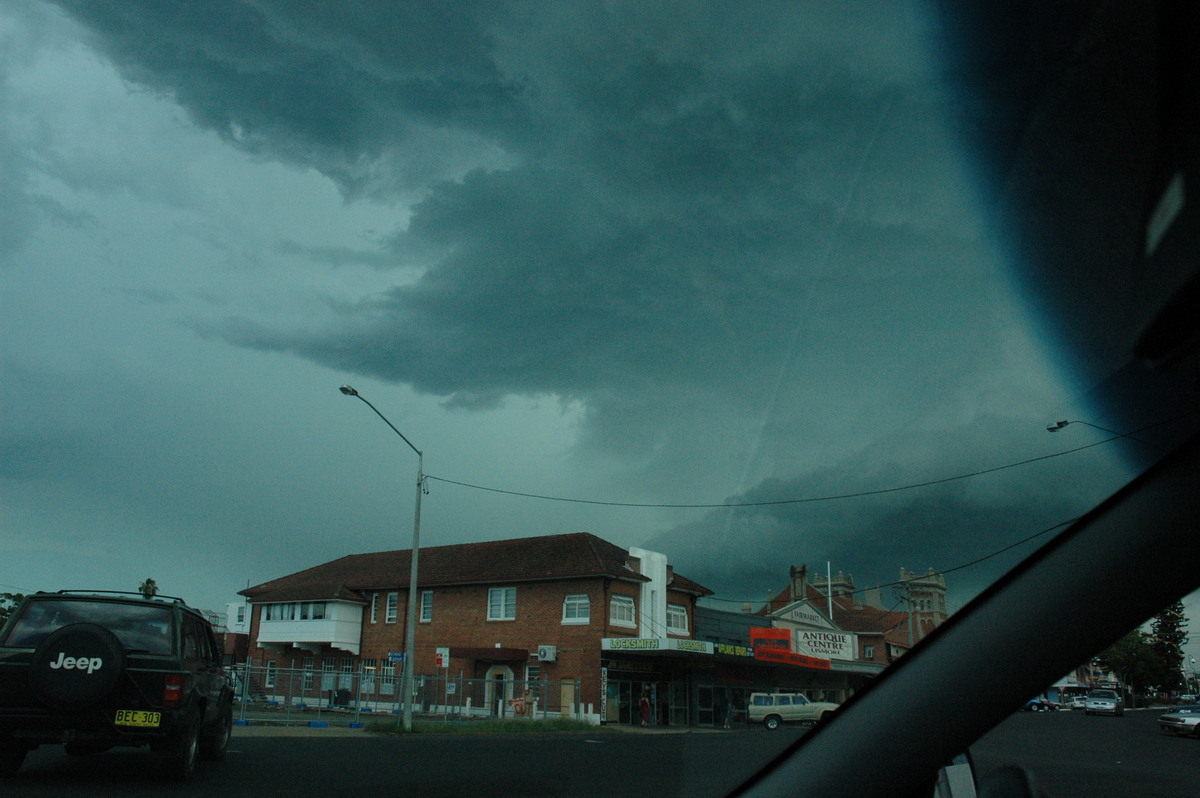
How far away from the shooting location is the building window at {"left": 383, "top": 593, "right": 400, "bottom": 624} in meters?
43.8

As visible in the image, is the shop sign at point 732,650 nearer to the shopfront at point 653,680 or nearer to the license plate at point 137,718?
the shopfront at point 653,680

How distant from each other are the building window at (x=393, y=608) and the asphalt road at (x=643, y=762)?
39426 mm

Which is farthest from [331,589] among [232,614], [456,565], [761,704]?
[761,704]

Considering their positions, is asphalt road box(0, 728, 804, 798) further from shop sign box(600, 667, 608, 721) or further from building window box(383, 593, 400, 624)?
building window box(383, 593, 400, 624)

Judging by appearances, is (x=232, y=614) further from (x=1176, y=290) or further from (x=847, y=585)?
(x=1176, y=290)

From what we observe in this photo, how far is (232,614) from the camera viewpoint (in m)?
12.8

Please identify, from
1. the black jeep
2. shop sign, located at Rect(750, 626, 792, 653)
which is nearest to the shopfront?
shop sign, located at Rect(750, 626, 792, 653)

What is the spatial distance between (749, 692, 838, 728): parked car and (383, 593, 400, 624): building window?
43180mm

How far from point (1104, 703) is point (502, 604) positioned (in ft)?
115

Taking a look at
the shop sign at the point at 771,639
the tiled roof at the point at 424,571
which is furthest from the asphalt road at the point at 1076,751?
the tiled roof at the point at 424,571

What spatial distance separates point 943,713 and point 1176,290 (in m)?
0.90

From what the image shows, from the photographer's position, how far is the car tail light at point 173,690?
744 cm

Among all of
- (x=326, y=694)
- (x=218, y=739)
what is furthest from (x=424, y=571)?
(x=218, y=739)

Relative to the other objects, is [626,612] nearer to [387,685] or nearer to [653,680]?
[653,680]
